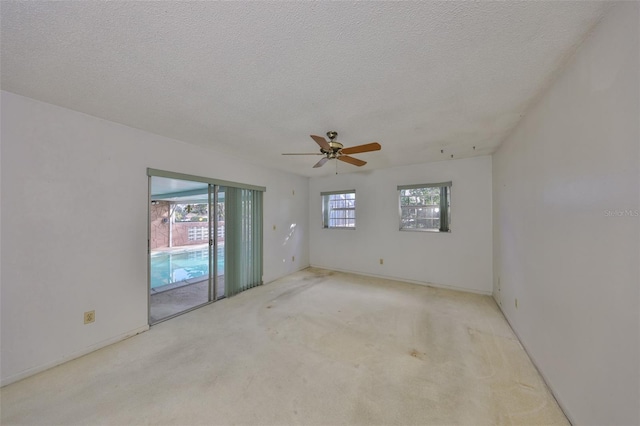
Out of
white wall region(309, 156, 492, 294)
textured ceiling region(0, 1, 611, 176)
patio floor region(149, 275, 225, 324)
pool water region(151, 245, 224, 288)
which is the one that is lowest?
pool water region(151, 245, 224, 288)

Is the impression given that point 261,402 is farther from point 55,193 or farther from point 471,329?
point 55,193

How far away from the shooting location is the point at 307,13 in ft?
3.71

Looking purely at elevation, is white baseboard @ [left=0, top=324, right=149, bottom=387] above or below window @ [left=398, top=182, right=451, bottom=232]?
below

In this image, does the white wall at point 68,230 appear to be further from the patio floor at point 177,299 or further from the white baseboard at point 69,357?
the patio floor at point 177,299

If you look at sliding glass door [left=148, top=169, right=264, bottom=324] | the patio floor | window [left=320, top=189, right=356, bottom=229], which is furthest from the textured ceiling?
window [left=320, top=189, right=356, bottom=229]

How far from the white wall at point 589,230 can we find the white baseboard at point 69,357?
392cm

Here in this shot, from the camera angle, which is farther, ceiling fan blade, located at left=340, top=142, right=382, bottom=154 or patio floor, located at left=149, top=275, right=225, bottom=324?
patio floor, located at left=149, top=275, right=225, bottom=324

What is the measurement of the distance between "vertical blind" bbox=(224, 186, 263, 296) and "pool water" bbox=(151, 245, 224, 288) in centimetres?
34

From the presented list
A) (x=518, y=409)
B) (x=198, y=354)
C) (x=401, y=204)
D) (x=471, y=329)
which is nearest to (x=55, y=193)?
(x=198, y=354)

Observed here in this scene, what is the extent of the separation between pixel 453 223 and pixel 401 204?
100 centimetres

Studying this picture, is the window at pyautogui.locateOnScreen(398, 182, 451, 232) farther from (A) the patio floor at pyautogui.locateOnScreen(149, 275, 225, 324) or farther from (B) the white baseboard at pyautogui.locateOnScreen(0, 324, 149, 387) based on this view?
(B) the white baseboard at pyautogui.locateOnScreen(0, 324, 149, 387)

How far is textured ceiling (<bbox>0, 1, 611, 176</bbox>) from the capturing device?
1.14 m

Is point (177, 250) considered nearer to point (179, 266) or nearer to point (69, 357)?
point (179, 266)

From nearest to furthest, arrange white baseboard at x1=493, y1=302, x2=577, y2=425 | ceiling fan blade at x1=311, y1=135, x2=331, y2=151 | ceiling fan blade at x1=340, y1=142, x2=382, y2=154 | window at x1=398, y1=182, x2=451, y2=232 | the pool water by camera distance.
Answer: white baseboard at x1=493, y1=302, x2=577, y2=425, ceiling fan blade at x1=311, y1=135, x2=331, y2=151, ceiling fan blade at x1=340, y1=142, x2=382, y2=154, window at x1=398, y1=182, x2=451, y2=232, the pool water
